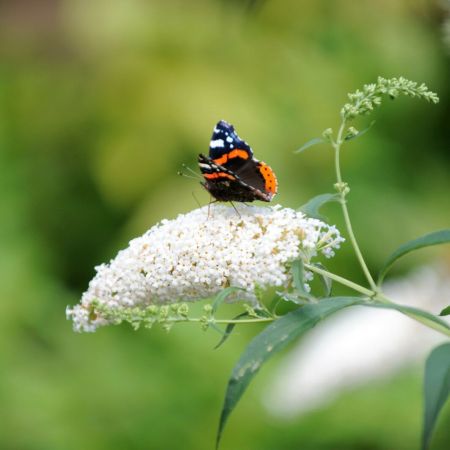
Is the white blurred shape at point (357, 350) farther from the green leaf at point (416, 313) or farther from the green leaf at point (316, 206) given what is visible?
the green leaf at point (416, 313)

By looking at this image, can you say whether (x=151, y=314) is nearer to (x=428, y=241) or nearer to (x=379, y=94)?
(x=428, y=241)

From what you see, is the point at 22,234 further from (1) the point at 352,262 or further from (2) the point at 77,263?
(1) the point at 352,262

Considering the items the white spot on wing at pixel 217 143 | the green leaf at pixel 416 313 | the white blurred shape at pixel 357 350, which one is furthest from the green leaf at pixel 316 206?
the white blurred shape at pixel 357 350

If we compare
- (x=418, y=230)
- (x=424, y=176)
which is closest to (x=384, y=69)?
(x=424, y=176)

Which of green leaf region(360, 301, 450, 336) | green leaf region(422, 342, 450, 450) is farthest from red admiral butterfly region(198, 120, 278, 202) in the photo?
green leaf region(422, 342, 450, 450)

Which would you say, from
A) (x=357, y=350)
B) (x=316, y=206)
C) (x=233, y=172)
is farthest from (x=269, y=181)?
(x=357, y=350)
